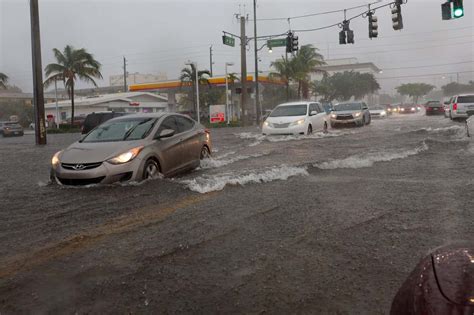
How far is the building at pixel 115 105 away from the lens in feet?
183

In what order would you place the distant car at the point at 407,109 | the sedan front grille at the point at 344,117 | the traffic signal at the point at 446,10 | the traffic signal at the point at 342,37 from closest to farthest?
the traffic signal at the point at 446,10
the traffic signal at the point at 342,37
the sedan front grille at the point at 344,117
the distant car at the point at 407,109

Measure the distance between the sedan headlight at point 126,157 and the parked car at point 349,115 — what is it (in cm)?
1960

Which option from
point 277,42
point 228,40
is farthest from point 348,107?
point 228,40

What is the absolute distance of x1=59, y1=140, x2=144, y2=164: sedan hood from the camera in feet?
25.9

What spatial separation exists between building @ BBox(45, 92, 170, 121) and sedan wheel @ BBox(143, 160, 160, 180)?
4721 centimetres

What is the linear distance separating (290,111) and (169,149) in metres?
11.3

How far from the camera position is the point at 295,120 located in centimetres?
1853

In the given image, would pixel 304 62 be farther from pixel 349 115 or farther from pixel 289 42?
pixel 349 115

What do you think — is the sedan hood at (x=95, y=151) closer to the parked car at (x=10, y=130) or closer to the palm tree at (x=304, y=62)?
the parked car at (x=10, y=130)

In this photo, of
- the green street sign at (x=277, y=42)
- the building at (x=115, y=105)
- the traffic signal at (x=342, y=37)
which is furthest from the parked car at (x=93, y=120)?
the building at (x=115, y=105)

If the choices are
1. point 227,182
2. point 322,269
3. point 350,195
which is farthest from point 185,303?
point 227,182

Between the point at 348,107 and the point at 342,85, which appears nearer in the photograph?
the point at 348,107

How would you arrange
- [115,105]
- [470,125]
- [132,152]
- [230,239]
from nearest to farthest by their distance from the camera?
A: [230,239]
[132,152]
[470,125]
[115,105]

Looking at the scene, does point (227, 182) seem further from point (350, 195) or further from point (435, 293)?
point (435, 293)
